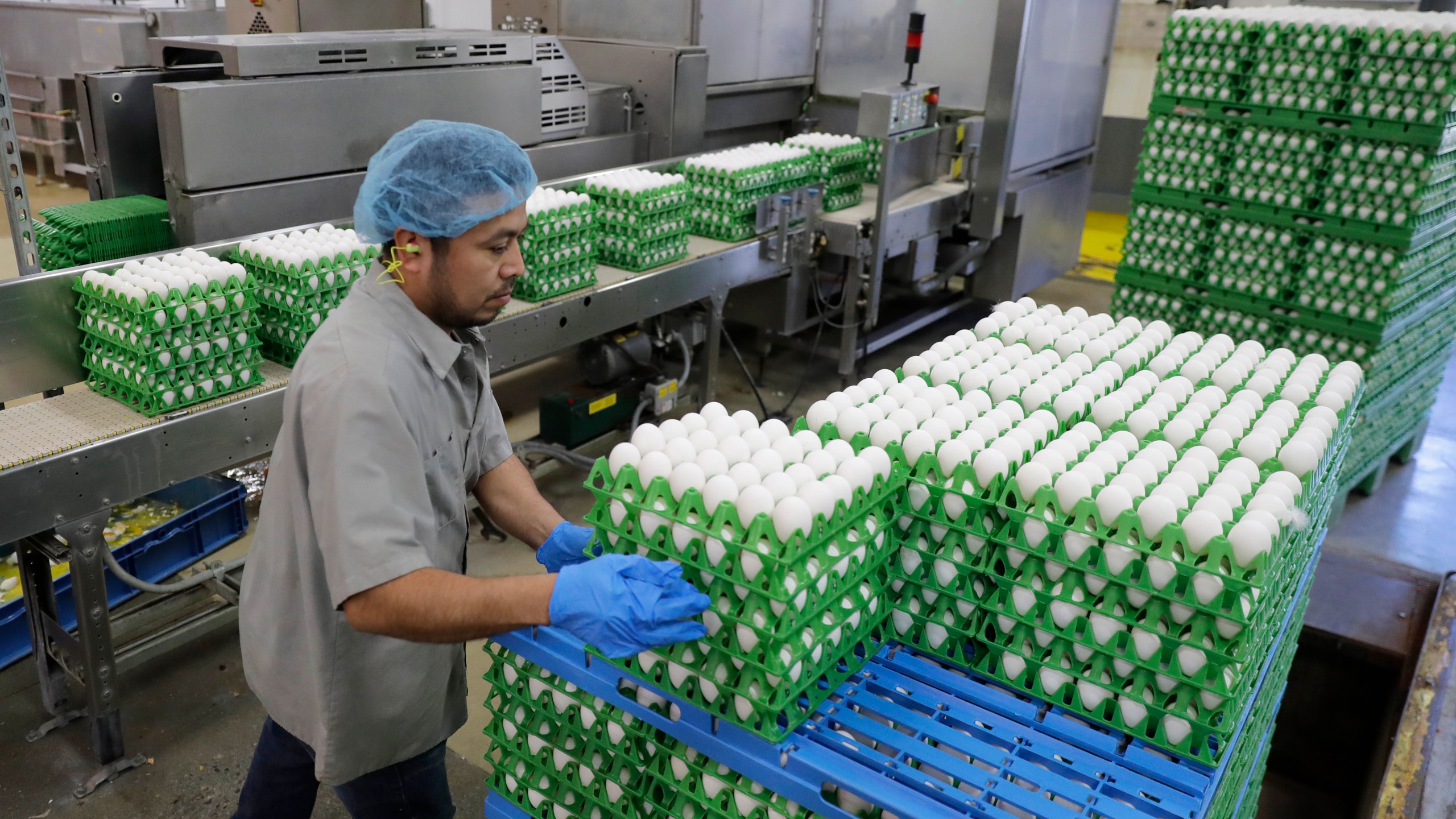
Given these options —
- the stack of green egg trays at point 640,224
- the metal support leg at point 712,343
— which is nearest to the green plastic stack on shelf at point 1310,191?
the metal support leg at point 712,343

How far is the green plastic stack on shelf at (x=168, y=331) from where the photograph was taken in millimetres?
2672

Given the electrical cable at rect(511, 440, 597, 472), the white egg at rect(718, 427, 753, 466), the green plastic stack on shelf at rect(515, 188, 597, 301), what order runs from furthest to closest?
the electrical cable at rect(511, 440, 597, 472)
the green plastic stack on shelf at rect(515, 188, 597, 301)
the white egg at rect(718, 427, 753, 466)

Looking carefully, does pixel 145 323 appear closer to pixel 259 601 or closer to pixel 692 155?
pixel 259 601

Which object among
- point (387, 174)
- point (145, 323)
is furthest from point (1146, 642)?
point (145, 323)

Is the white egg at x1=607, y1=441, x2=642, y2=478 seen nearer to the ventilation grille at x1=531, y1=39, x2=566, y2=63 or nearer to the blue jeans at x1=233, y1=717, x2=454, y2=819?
the blue jeans at x1=233, y1=717, x2=454, y2=819

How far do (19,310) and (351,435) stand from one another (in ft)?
6.18

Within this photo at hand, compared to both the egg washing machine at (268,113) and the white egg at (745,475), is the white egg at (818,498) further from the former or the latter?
the egg washing machine at (268,113)

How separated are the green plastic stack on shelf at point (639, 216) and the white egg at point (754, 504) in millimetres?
2896

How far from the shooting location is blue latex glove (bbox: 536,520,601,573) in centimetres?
187

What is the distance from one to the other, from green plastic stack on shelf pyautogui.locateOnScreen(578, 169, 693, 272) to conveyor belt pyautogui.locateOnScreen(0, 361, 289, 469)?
5.56 feet

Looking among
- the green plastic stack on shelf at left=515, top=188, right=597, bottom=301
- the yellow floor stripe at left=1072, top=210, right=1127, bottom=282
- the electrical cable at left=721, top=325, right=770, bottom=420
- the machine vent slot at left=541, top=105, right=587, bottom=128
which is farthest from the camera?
the yellow floor stripe at left=1072, top=210, right=1127, bottom=282

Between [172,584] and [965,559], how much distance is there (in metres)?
2.52

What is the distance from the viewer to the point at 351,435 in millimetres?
1511

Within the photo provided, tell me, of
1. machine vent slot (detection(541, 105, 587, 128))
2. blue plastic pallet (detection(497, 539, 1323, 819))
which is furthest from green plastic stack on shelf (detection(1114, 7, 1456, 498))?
blue plastic pallet (detection(497, 539, 1323, 819))
